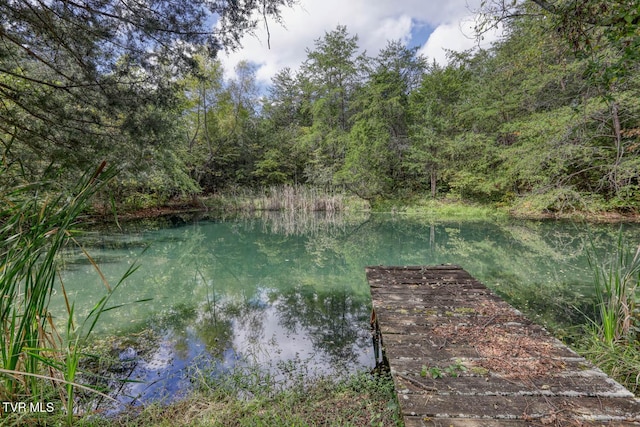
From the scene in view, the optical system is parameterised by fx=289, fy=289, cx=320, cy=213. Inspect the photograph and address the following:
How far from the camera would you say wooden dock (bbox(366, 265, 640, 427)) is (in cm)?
115

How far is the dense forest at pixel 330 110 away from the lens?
2219mm

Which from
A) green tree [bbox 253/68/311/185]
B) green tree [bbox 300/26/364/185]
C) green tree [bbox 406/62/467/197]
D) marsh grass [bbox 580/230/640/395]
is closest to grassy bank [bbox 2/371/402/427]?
marsh grass [bbox 580/230/640/395]

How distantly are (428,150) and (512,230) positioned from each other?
21.7 ft

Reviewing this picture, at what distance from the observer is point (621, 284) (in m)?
1.85

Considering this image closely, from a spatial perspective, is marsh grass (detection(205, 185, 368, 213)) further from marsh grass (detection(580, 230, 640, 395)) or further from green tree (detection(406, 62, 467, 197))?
marsh grass (detection(580, 230, 640, 395))

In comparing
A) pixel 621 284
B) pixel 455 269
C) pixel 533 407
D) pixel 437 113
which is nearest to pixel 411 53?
pixel 437 113

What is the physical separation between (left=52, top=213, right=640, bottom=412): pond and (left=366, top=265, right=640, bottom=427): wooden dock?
2.08ft

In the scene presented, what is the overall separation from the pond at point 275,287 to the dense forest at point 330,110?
1.19 metres

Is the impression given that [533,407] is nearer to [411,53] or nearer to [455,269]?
[455,269]

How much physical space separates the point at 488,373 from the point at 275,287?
10.7 feet

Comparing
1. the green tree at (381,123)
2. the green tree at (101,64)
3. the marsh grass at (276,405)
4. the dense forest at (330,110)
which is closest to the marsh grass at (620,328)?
the dense forest at (330,110)

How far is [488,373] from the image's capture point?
1.43m

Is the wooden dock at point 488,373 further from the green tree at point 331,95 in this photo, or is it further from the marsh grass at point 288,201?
the green tree at point 331,95

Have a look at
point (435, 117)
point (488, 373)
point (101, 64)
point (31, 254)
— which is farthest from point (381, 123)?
point (31, 254)
